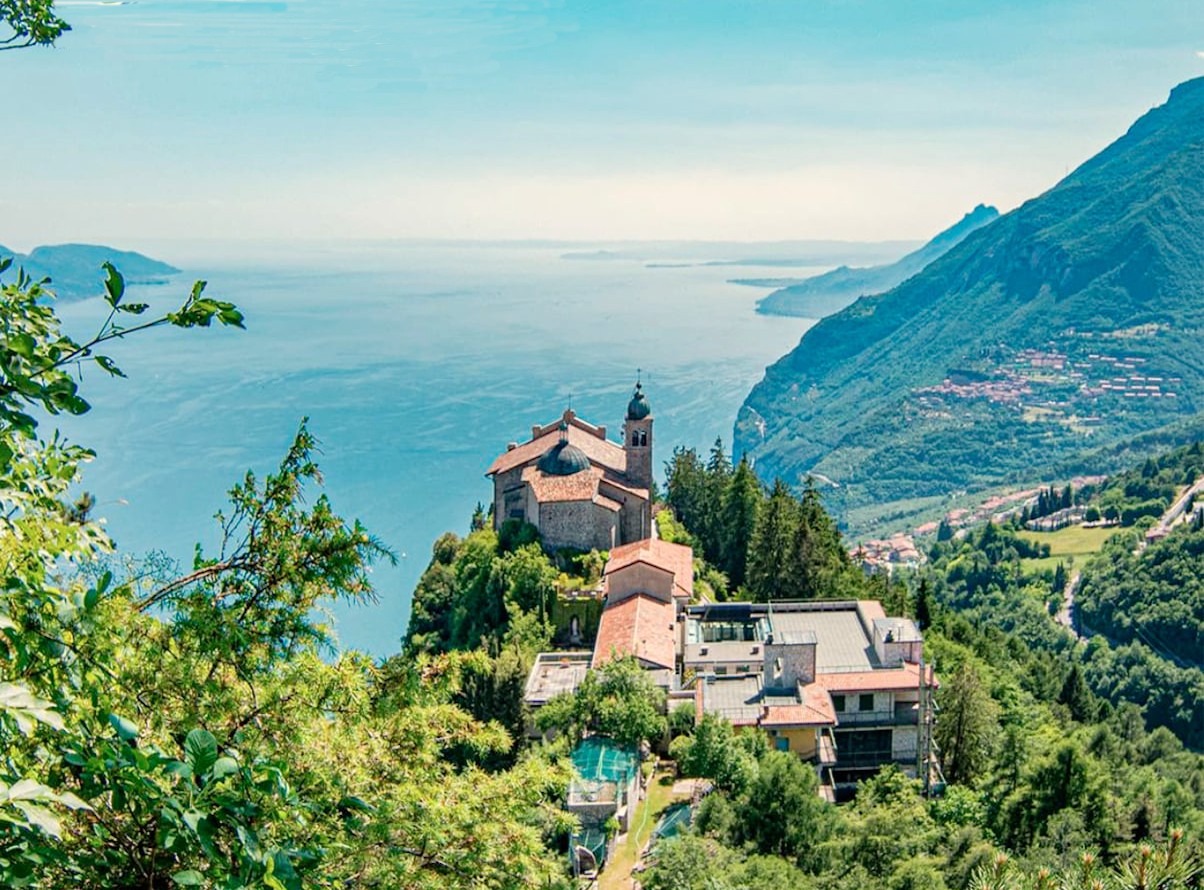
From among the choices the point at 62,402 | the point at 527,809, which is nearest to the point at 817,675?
the point at 527,809

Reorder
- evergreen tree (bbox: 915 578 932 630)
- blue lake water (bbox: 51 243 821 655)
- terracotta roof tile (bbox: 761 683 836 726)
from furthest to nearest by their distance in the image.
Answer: blue lake water (bbox: 51 243 821 655), evergreen tree (bbox: 915 578 932 630), terracotta roof tile (bbox: 761 683 836 726)

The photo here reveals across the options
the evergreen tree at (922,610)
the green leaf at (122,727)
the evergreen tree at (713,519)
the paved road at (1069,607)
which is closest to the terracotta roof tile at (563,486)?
the evergreen tree at (713,519)

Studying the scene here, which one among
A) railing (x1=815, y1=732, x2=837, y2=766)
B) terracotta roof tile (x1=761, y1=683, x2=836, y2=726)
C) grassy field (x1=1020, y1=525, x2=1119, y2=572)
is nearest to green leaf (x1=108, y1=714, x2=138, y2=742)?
terracotta roof tile (x1=761, y1=683, x2=836, y2=726)

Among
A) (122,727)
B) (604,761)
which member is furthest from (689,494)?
(122,727)

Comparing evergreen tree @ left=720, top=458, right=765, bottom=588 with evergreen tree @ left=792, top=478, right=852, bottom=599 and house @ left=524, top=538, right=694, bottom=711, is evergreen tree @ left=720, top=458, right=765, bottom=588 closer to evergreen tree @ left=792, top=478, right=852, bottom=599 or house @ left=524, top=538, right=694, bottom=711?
evergreen tree @ left=792, top=478, right=852, bottom=599

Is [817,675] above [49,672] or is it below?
below

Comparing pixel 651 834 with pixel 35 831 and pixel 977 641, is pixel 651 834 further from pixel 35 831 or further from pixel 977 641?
pixel 977 641

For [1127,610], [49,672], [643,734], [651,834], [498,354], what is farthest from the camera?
[498,354]
